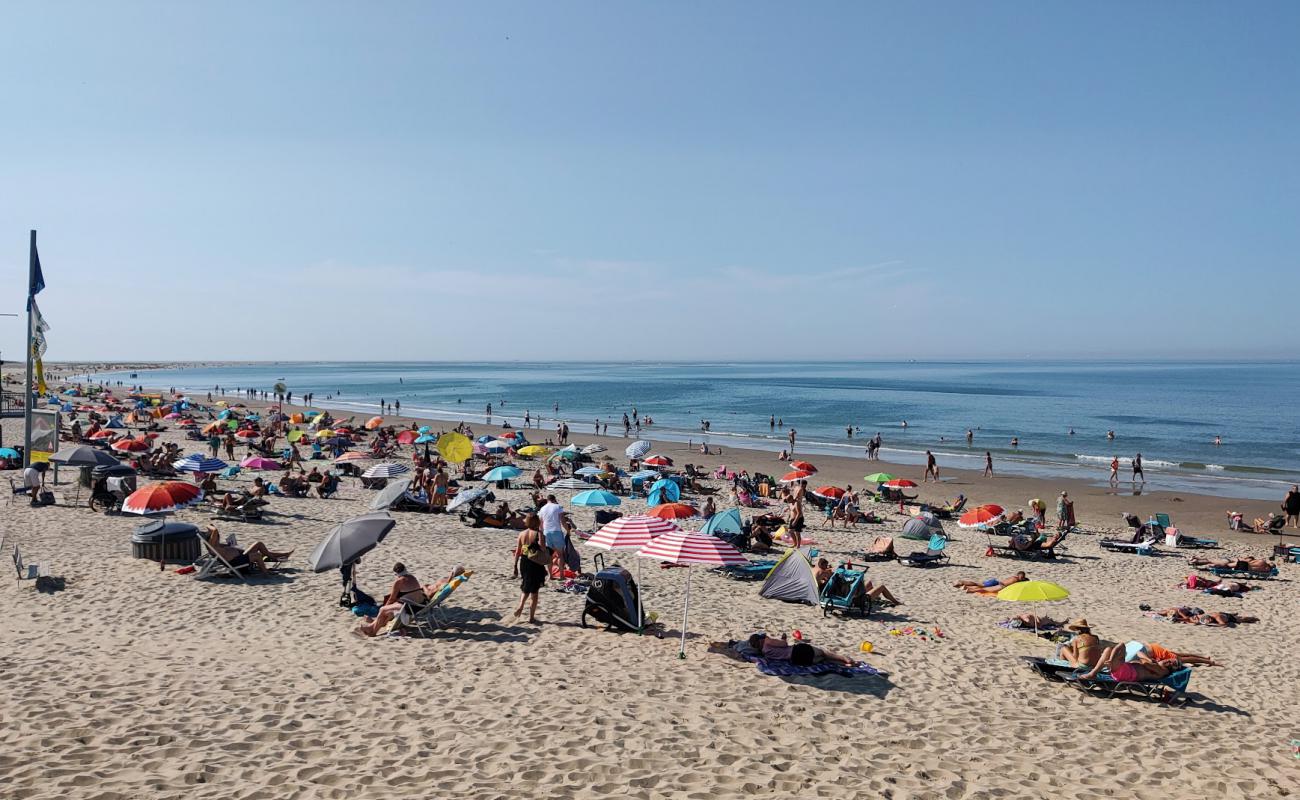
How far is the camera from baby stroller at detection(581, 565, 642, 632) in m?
9.76

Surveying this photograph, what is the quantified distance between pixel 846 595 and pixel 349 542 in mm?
6800

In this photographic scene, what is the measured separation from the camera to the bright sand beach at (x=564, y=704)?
5.86m

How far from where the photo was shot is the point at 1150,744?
284 inches

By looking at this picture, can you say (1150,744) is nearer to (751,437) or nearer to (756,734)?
(756,734)

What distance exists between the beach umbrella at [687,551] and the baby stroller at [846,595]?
293cm

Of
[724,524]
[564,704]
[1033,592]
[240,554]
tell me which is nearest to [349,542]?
[240,554]

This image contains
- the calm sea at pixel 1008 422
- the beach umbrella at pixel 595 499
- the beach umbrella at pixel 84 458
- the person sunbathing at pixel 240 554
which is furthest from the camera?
the calm sea at pixel 1008 422

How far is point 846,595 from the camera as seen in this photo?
451 inches

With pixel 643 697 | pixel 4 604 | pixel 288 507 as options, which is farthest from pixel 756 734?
pixel 288 507

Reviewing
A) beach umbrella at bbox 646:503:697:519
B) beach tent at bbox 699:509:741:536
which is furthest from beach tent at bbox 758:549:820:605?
beach tent at bbox 699:509:741:536

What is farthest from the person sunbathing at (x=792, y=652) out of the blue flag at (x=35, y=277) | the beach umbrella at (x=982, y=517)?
the blue flag at (x=35, y=277)

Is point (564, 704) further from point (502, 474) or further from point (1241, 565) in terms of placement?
point (502, 474)

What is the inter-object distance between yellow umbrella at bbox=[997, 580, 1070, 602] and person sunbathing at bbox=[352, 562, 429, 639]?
7702mm

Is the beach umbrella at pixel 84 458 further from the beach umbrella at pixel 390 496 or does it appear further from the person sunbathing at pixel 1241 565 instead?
the person sunbathing at pixel 1241 565
